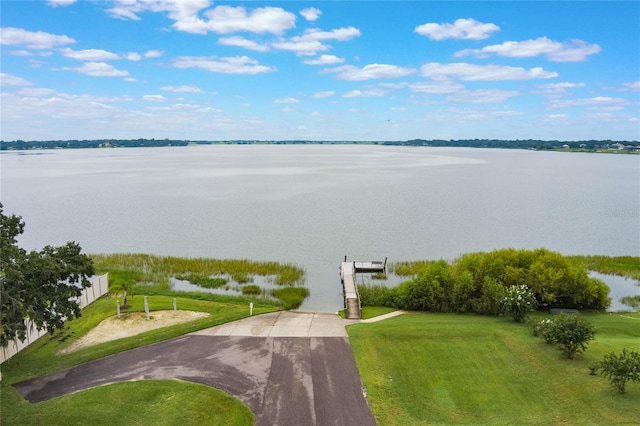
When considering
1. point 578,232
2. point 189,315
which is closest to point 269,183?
point 578,232

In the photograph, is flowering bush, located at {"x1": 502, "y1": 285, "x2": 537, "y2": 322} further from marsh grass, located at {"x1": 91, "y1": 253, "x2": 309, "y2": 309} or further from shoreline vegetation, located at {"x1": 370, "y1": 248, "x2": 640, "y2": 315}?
marsh grass, located at {"x1": 91, "y1": 253, "x2": 309, "y2": 309}

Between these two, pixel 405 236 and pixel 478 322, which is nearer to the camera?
pixel 478 322

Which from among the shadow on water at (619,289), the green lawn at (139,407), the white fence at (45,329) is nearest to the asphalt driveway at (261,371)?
the green lawn at (139,407)

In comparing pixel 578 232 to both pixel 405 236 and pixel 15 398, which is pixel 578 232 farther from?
pixel 15 398

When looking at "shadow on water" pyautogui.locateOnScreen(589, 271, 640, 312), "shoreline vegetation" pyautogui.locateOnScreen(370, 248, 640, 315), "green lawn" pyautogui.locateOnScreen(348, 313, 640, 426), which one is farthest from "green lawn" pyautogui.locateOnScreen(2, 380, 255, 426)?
"shadow on water" pyautogui.locateOnScreen(589, 271, 640, 312)

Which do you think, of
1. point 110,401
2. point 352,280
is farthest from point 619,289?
point 110,401

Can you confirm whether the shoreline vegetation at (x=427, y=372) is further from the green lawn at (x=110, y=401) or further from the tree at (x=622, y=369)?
the tree at (x=622, y=369)

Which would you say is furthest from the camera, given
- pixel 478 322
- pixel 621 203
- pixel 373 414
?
pixel 621 203
